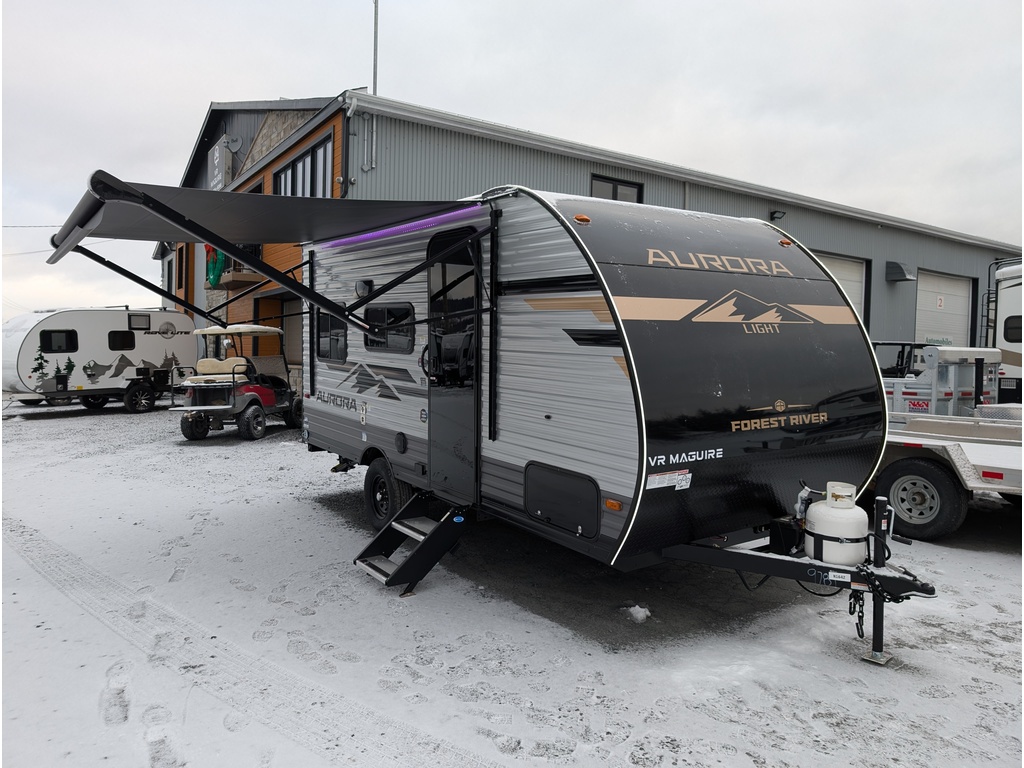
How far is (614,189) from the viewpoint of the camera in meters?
15.8

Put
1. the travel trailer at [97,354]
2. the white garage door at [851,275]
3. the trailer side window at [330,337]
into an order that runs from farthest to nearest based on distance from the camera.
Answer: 1. the white garage door at [851,275]
2. the travel trailer at [97,354]
3. the trailer side window at [330,337]

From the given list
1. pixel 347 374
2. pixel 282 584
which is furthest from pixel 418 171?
pixel 282 584

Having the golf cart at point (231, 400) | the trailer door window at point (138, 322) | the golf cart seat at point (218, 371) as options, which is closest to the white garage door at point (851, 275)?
the golf cart at point (231, 400)

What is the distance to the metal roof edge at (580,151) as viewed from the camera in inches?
489

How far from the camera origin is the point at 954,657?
423 cm

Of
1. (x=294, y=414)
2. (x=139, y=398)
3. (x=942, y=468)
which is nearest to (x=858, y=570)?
(x=942, y=468)

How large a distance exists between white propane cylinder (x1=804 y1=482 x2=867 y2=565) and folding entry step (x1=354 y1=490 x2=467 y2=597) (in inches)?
98.0

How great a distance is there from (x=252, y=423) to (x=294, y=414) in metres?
1.27

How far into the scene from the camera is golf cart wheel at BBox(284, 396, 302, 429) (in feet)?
46.4

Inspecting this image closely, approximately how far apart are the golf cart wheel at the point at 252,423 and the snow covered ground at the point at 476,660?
6.08m

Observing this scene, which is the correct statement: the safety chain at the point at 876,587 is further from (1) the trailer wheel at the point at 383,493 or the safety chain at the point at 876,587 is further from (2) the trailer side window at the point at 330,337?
(2) the trailer side window at the point at 330,337

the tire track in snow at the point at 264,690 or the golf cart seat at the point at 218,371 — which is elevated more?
the golf cart seat at the point at 218,371

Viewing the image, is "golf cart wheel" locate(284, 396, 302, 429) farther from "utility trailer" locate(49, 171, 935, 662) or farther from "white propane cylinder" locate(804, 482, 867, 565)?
"white propane cylinder" locate(804, 482, 867, 565)

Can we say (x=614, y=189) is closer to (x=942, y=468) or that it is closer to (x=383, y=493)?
(x=942, y=468)
